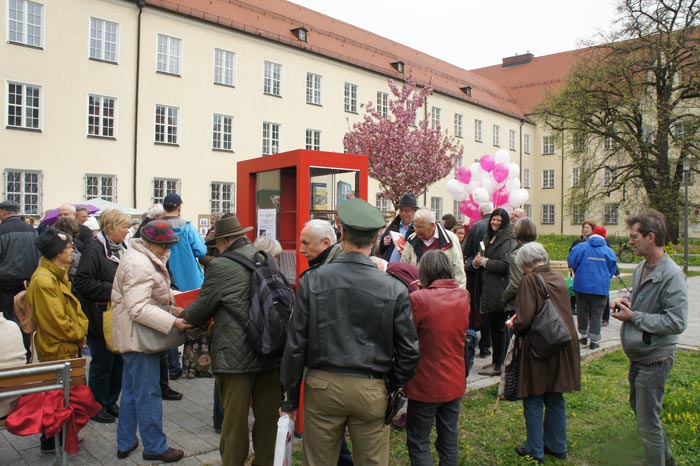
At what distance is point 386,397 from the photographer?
3113mm

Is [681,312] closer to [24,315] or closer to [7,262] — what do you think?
[24,315]

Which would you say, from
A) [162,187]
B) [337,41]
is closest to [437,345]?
[162,187]

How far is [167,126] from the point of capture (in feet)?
73.1

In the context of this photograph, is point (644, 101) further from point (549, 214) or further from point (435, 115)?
point (549, 214)

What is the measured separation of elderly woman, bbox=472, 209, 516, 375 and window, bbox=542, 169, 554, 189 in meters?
43.8

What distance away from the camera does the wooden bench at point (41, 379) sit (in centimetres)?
378

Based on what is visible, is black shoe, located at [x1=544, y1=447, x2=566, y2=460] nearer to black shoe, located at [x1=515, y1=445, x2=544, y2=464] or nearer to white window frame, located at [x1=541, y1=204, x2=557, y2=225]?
black shoe, located at [x1=515, y1=445, x2=544, y2=464]

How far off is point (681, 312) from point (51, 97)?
20638 mm

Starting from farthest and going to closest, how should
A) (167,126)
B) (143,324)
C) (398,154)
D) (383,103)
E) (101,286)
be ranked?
(383,103) → (398,154) → (167,126) → (101,286) → (143,324)

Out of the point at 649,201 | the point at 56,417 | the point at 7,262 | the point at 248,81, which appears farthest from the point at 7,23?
the point at 649,201

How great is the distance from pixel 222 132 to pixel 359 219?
73.2 feet

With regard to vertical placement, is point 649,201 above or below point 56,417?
above

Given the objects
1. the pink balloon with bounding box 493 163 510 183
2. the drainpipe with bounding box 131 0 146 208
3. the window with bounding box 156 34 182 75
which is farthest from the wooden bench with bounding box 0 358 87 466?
the window with bounding box 156 34 182 75

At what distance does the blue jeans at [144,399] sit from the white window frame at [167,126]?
1913 centimetres
